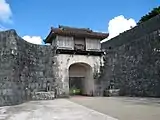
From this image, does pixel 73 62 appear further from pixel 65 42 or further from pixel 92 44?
pixel 92 44

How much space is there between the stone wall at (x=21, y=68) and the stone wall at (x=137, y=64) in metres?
4.65

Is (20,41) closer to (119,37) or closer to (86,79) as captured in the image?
(86,79)

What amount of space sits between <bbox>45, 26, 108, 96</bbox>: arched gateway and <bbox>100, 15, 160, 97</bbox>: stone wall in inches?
39.2

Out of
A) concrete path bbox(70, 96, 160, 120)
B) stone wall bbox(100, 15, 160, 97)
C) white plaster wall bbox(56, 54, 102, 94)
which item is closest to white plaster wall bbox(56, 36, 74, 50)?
white plaster wall bbox(56, 54, 102, 94)

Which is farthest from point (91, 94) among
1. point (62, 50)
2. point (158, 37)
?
point (158, 37)

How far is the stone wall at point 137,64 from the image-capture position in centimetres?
1080

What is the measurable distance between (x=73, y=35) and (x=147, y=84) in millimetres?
6443

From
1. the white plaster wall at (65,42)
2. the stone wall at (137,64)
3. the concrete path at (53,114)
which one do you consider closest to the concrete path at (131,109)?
the concrete path at (53,114)

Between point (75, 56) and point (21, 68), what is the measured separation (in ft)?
15.9

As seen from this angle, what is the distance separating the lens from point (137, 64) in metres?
12.1

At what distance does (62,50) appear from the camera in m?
13.5

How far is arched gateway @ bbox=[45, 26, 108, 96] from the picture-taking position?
13.3 meters

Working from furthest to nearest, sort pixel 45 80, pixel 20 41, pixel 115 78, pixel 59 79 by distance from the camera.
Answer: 1. pixel 115 78
2. pixel 59 79
3. pixel 45 80
4. pixel 20 41

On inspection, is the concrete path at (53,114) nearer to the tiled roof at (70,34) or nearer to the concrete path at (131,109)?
the concrete path at (131,109)
